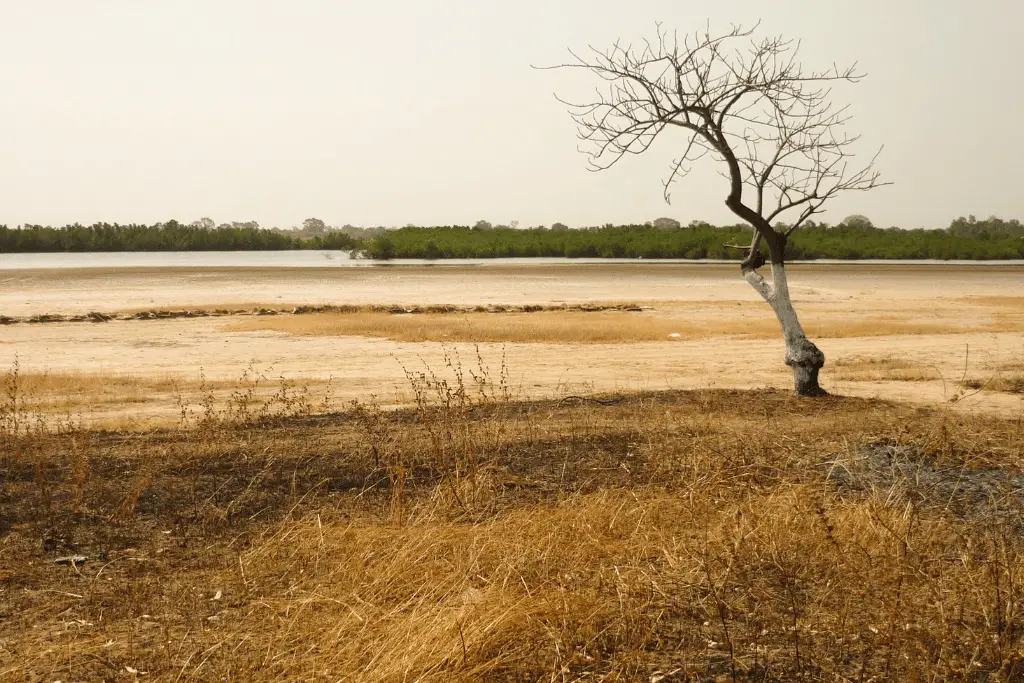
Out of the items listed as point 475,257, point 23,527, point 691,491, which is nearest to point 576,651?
point 691,491

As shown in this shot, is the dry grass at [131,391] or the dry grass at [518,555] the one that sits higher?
the dry grass at [518,555]

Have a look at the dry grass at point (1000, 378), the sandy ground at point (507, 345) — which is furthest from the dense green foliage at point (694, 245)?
the dry grass at point (1000, 378)

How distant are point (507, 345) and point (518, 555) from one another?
18.1m

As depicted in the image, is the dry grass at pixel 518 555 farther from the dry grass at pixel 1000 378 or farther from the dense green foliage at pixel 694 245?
the dense green foliage at pixel 694 245

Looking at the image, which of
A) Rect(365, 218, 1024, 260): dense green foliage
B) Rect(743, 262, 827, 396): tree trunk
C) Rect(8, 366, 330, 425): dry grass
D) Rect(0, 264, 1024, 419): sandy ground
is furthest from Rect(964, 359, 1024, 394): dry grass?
Rect(365, 218, 1024, 260): dense green foliage

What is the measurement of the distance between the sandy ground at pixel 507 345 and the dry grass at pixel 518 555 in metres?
5.41

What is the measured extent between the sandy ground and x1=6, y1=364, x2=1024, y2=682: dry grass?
5.41 metres

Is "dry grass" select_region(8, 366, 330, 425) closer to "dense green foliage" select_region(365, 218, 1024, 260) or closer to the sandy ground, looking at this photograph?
the sandy ground

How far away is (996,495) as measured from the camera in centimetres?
793

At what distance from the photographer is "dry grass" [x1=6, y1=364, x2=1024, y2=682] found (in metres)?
4.87

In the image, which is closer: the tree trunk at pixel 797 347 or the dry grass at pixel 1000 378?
the tree trunk at pixel 797 347

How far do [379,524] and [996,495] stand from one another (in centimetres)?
487

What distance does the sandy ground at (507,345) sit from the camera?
1791 cm

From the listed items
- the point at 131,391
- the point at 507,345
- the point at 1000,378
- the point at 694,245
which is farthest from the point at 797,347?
the point at 694,245
